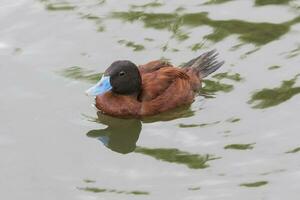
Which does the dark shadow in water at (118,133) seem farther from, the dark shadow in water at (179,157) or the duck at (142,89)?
the dark shadow in water at (179,157)

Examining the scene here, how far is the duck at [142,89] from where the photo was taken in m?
10.6

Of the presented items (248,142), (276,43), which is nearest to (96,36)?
(276,43)

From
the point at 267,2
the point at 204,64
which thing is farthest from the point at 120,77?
the point at 267,2

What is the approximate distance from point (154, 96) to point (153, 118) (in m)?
0.25

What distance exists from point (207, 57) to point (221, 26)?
830 millimetres

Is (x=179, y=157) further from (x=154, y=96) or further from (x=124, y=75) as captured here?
(x=124, y=75)

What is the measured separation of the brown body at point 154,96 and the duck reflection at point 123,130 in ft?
0.23

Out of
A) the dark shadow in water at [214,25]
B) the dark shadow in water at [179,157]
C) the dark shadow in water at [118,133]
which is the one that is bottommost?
the dark shadow in water at [118,133]

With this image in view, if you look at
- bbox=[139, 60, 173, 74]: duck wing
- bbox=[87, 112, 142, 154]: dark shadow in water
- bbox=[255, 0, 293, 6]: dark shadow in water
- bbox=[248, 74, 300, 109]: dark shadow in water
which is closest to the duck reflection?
bbox=[87, 112, 142, 154]: dark shadow in water

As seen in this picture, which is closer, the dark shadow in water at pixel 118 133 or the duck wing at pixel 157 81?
the dark shadow in water at pixel 118 133

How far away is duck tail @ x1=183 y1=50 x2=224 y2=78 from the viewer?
11273 mm

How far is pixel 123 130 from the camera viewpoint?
417 inches

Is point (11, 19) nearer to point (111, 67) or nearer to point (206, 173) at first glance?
point (111, 67)

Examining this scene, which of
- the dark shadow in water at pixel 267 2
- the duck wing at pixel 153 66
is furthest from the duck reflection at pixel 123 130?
the dark shadow in water at pixel 267 2
